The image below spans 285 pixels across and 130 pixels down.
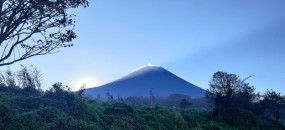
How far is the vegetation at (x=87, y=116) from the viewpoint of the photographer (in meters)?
16.9

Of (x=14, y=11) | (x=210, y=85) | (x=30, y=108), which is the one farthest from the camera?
(x=210, y=85)

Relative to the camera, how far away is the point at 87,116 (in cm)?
1983

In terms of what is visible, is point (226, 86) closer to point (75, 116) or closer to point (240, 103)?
point (240, 103)

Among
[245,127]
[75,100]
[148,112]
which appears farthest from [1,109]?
[245,127]

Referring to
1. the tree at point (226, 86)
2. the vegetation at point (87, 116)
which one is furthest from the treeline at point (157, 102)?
the vegetation at point (87, 116)

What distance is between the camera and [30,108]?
62.2 ft

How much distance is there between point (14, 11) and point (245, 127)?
21.9m

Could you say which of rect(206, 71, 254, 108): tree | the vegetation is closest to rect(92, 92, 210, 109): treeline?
rect(206, 71, 254, 108): tree

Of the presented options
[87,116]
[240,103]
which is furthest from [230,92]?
[87,116]

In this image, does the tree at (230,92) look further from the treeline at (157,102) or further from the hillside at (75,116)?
the hillside at (75,116)

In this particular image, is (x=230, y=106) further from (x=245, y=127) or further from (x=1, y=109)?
(x=1, y=109)

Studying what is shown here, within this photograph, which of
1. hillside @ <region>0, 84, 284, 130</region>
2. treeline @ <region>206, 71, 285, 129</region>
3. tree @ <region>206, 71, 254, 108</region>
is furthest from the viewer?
tree @ <region>206, 71, 254, 108</region>

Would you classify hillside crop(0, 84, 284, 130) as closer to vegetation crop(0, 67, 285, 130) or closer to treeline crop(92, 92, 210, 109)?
vegetation crop(0, 67, 285, 130)

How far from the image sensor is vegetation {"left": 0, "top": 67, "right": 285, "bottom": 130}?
55.6ft
